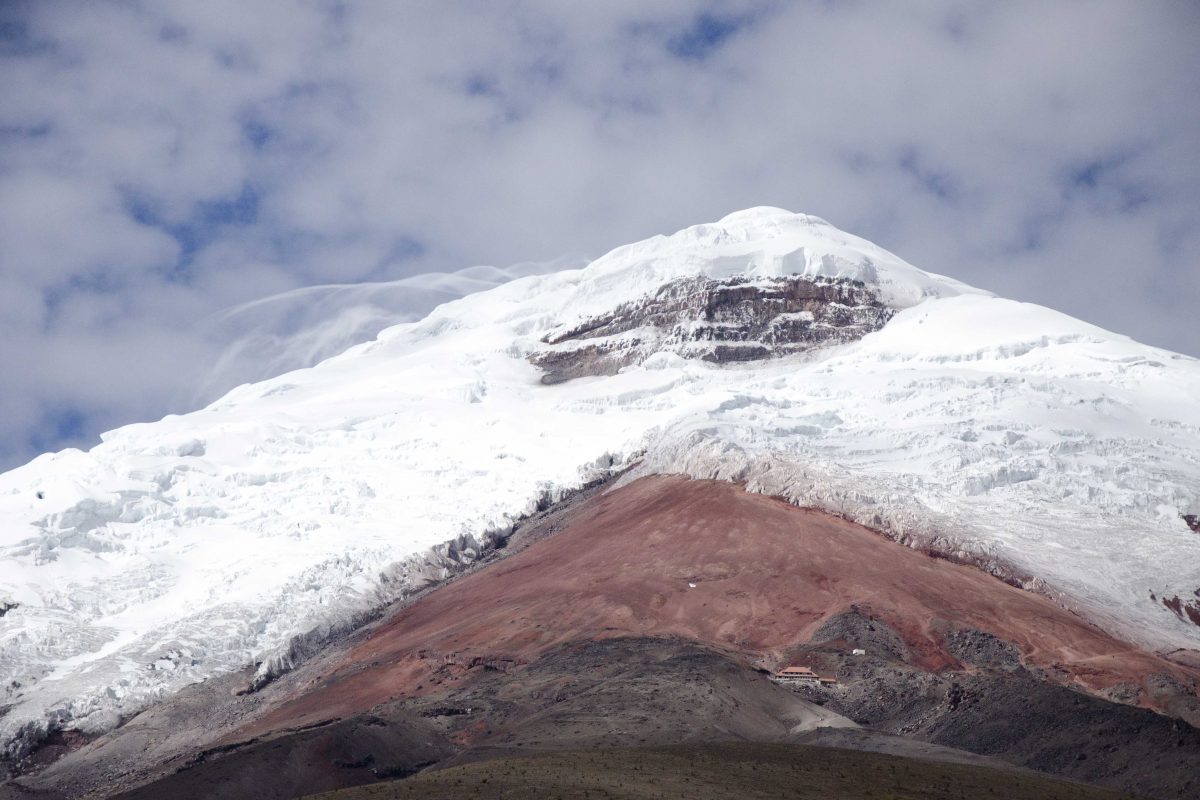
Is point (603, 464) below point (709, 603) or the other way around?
the other way around

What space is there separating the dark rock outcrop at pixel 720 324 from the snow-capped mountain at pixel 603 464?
326mm

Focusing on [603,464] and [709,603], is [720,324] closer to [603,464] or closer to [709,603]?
[603,464]

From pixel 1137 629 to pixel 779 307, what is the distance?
70.8 m

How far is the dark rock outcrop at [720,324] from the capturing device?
394 ft

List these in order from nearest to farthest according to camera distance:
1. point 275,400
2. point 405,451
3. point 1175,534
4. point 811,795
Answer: point 811,795 < point 1175,534 < point 405,451 < point 275,400

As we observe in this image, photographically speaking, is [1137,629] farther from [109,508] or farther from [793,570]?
[109,508]

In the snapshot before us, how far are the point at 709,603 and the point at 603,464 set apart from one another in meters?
28.0

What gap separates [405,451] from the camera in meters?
92.9

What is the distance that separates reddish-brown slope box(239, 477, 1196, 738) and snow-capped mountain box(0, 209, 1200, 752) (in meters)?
3.73

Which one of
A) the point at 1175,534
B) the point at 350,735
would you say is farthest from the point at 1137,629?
the point at 350,735

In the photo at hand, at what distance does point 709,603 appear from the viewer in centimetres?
5925

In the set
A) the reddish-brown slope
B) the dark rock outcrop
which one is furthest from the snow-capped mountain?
the reddish-brown slope

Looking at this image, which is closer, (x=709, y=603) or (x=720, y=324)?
(x=709, y=603)

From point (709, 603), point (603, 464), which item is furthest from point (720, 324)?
point (709, 603)
